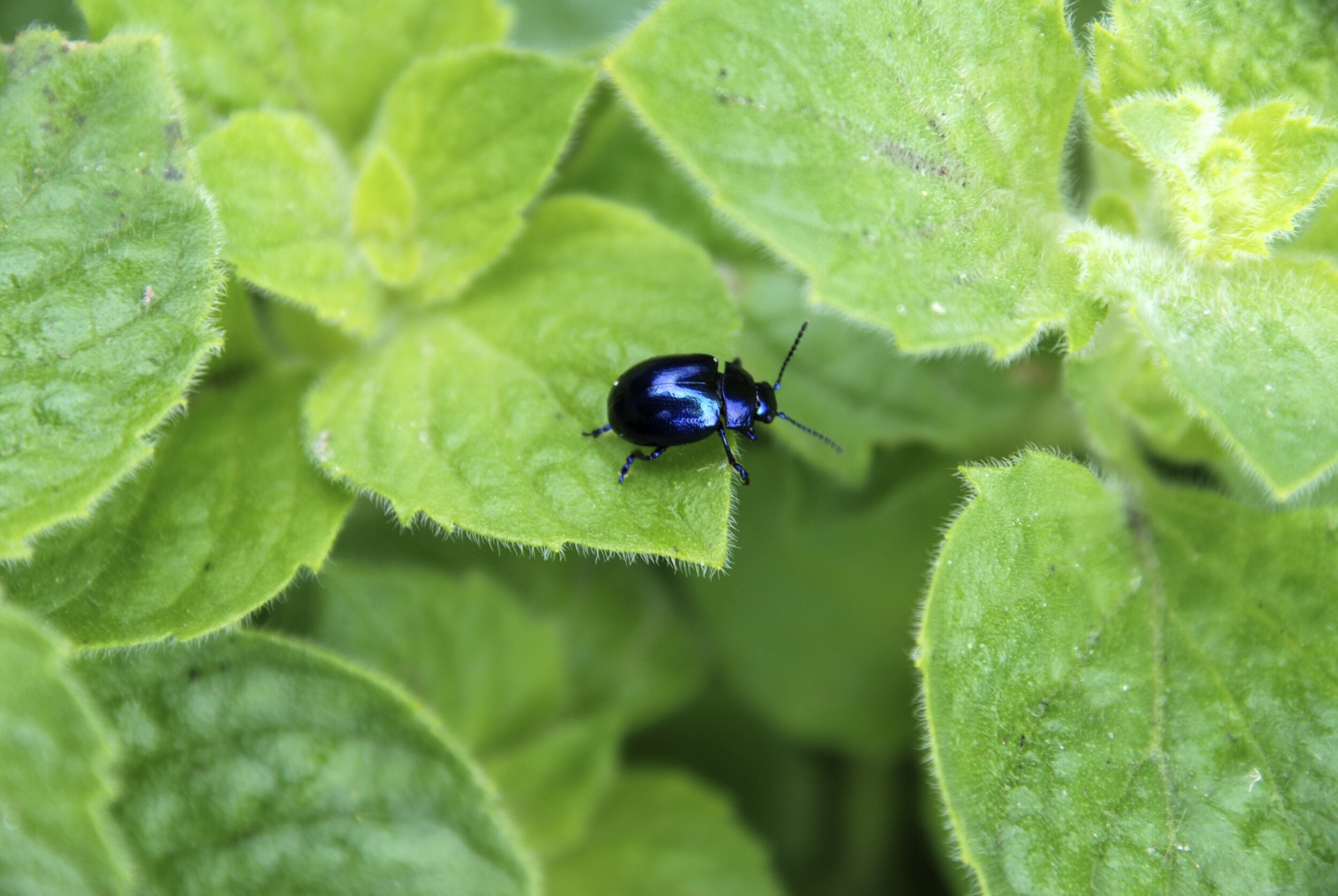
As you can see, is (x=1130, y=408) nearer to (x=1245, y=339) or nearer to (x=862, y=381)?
(x=1245, y=339)

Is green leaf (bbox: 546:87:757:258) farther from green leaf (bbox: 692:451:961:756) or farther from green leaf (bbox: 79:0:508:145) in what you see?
green leaf (bbox: 692:451:961:756)

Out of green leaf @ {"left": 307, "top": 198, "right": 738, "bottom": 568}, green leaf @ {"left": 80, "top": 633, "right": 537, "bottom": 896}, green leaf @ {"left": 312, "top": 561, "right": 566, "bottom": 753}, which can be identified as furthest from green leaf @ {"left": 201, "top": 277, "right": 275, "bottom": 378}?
green leaf @ {"left": 80, "top": 633, "right": 537, "bottom": 896}

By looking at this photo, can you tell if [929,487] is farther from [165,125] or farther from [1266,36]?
[165,125]

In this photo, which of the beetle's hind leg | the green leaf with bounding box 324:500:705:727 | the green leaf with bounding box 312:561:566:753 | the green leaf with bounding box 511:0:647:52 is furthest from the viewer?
the green leaf with bounding box 511:0:647:52

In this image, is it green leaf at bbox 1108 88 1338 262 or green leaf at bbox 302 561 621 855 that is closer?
green leaf at bbox 1108 88 1338 262

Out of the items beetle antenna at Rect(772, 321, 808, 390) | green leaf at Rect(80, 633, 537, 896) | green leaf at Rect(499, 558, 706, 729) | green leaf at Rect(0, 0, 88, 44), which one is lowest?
green leaf at Rect(499, 558, 706, 729)

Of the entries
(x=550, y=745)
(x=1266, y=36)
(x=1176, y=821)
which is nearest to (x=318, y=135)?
(x=550, y=745)

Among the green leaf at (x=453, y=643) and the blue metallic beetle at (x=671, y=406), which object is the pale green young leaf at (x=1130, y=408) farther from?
the green leaf at (x=453, y=643)
